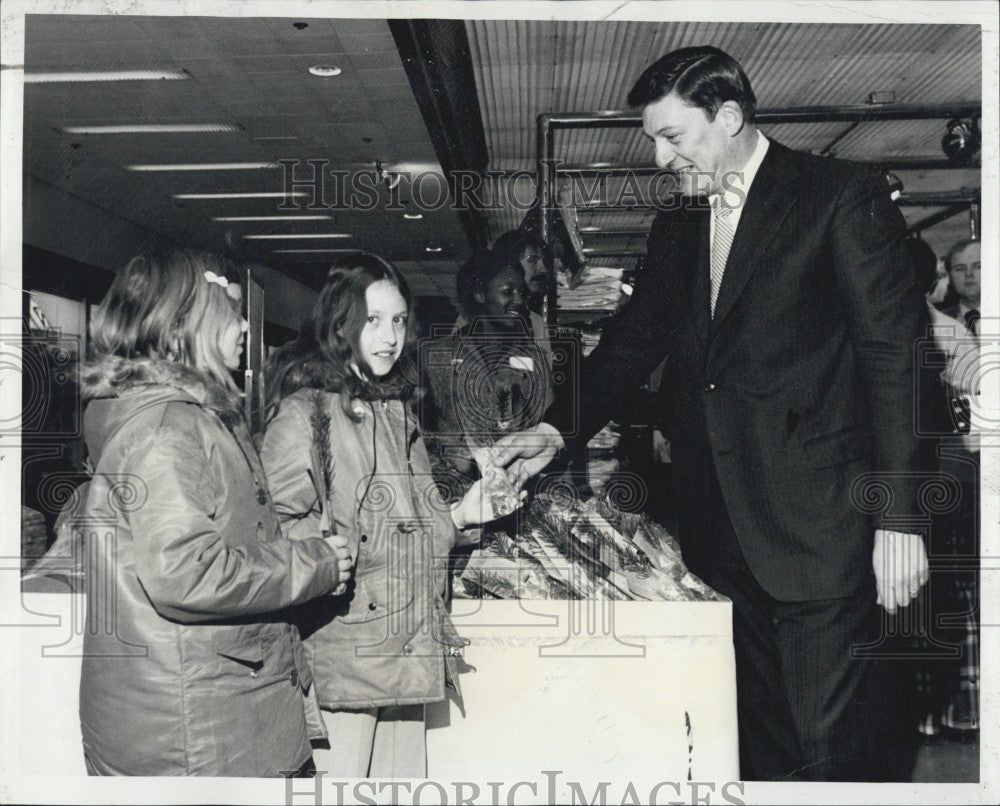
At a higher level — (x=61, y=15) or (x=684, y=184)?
(x=61, y=15)

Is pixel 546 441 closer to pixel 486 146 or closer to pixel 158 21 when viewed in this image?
pixel 486 146

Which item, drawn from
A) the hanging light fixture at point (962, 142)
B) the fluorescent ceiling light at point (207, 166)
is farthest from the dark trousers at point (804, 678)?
the fluorescent ceiling light at point (207, 166)

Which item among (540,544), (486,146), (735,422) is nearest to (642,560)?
(540,544)

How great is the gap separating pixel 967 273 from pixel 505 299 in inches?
58.2

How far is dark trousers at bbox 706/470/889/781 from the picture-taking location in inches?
113

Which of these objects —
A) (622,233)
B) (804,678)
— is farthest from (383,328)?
(804,678)

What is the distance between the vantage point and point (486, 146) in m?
3.11

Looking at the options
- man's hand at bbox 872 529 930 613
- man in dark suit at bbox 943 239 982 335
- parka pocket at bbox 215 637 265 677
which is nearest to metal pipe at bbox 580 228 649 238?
man in dark suit at bbox 943 239 982 335

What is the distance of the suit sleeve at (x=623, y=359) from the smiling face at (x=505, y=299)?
27cm

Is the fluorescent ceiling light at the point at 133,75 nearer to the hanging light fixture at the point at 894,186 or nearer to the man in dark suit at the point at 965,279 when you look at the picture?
the hanging light fixture at the point at 894,186

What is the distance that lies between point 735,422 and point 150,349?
1669 millimetres

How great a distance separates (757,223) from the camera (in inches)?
115

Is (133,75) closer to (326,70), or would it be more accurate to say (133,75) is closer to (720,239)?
(326,70)

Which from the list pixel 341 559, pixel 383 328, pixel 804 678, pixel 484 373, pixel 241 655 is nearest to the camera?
pixel 241 655
